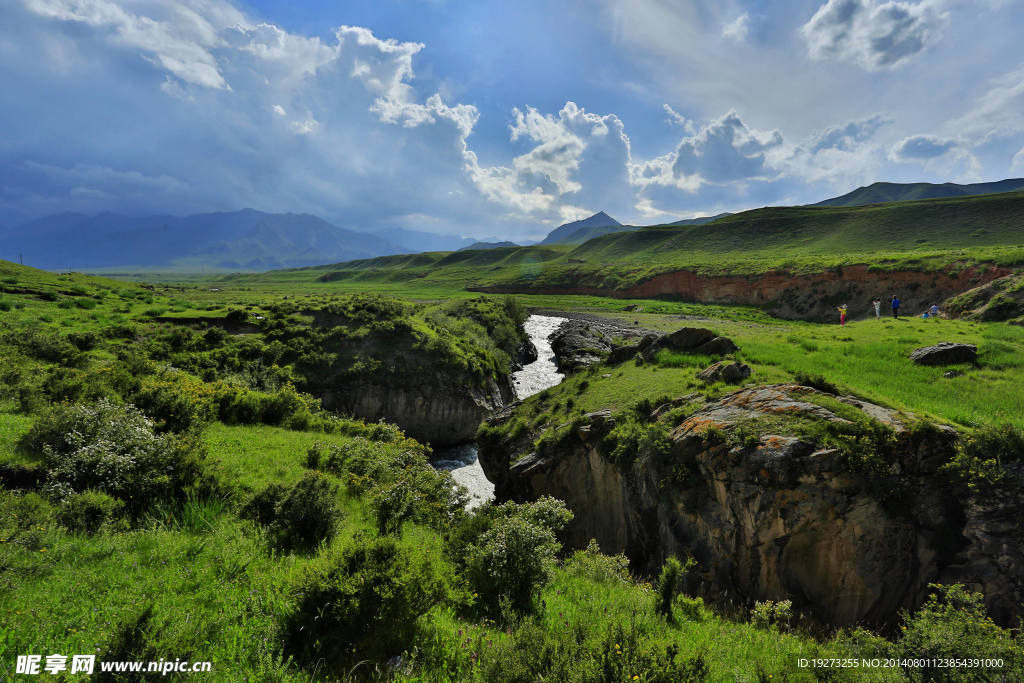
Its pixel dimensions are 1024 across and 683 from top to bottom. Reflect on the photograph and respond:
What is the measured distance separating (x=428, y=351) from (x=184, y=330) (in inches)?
628

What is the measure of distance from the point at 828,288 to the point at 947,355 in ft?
155

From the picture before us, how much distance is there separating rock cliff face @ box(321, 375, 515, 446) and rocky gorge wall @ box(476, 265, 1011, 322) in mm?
50094

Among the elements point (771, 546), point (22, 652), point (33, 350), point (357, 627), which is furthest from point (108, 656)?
point (33, 350)

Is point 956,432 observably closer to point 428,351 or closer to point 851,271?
point 428,351

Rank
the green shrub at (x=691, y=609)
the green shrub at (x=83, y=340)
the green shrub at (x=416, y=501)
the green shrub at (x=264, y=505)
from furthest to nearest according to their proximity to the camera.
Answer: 1. the green shrub at (x=83, y=340)
2. the green shrub at (x=416, y=501)
3. the green shrub at (x=264, y=505)
4. the green shrub at (x=691, y=609)

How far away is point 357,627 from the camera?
16.4 feet

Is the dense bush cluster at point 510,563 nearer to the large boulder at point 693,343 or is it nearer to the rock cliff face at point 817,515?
the rock cliff face at point 817,515

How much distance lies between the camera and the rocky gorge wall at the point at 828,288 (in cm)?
4141

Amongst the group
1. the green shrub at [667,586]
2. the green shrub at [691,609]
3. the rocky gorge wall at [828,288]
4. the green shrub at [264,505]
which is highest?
the rocky gorge wall at [828,288]

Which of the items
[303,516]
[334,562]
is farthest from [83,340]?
[334,562]

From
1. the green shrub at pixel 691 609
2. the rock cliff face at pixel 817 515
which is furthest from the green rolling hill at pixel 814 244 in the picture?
the green shrub at pixel 691 609

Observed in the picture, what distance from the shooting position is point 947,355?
46.1 feet

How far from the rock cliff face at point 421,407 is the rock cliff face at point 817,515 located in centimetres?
1711

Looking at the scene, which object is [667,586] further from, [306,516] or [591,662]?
[306,516]
